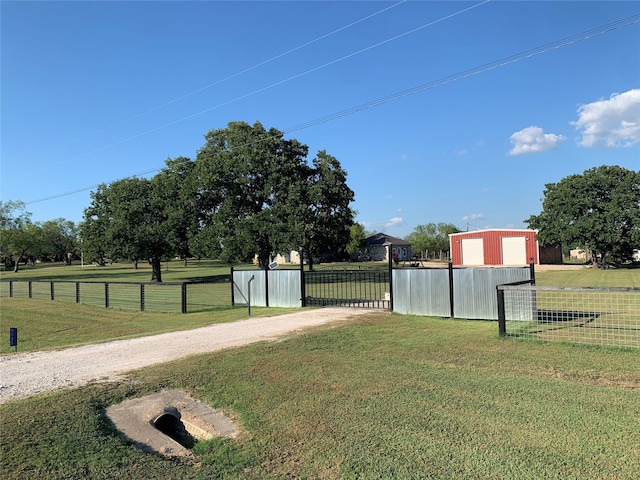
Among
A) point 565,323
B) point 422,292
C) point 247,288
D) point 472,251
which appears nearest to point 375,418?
point 565,323

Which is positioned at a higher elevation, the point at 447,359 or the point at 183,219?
the point at 183,219

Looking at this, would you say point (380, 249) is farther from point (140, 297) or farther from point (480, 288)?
point (480, 288)

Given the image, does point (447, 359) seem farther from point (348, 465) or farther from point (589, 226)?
point (589, 226)

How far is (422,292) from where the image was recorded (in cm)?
1227

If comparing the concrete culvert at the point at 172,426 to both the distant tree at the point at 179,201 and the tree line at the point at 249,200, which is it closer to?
the tree line at the point at 249,200

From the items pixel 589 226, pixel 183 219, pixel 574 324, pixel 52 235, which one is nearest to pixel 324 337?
pixel 574 324

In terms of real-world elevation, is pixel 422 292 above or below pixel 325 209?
below

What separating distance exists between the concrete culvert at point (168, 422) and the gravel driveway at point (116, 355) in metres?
1.43

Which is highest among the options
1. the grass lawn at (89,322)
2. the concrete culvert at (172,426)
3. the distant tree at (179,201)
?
the distant tree at (179,201)

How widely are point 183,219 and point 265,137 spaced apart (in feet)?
25.8

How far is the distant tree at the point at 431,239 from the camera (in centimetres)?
7744

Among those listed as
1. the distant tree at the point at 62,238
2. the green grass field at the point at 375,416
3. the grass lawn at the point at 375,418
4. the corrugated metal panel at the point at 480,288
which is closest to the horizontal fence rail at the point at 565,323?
the corrugated metal panel at the point at 480,288

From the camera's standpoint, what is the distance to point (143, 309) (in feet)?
54.9

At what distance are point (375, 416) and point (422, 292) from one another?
8.16 metres
